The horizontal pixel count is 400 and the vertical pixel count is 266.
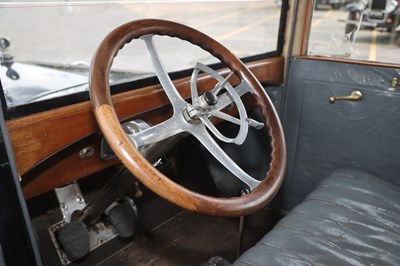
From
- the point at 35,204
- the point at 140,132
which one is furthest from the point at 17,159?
the point at 35,204

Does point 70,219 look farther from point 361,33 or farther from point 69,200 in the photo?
point 361,33

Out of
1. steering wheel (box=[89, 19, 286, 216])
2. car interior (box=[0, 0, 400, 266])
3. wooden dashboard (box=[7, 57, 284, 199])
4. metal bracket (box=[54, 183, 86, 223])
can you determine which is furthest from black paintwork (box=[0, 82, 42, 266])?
metal bracket (box=[54, 183, 86, 223])

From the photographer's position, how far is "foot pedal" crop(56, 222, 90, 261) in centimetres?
141

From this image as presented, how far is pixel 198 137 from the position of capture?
0.93 meters

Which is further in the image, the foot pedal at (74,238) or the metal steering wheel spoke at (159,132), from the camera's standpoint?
the foot pedal at (74,238)

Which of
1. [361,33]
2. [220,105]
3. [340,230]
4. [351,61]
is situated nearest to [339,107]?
[351,61]

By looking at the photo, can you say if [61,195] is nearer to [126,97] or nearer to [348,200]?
[126,97]

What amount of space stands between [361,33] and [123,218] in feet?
5.10

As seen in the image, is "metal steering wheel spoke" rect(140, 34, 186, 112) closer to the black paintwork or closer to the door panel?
the black paintwork

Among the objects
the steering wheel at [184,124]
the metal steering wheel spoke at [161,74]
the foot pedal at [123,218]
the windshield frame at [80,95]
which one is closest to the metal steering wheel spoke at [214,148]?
the steering wheel at [184,124]

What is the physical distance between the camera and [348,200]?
1240mm

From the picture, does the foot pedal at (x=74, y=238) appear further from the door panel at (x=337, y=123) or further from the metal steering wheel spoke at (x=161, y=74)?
the door panel at (x=337, y=123)

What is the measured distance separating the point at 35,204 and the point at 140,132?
98 cm

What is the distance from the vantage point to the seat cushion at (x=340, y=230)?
0.98 meters
